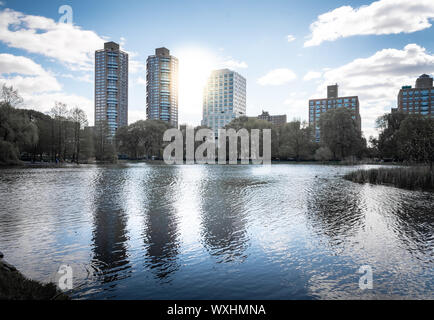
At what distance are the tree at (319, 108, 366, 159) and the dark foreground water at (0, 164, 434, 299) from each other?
76580 millimetres

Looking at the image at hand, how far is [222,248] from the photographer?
10008mm

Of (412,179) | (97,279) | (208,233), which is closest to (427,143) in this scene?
(412,179)

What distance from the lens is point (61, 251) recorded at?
9320 millimetres

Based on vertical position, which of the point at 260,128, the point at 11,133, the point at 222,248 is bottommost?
the point at 222,248

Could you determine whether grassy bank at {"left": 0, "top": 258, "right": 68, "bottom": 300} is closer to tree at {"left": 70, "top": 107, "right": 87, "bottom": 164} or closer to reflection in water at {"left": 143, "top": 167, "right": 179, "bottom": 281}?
reflection in water at {"left": 143, "top": 167, "right": 179, "bottom": 281}

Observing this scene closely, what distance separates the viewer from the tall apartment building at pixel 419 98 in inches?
6870

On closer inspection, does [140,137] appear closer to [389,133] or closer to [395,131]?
[389,133]

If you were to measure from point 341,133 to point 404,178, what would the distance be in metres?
63.0

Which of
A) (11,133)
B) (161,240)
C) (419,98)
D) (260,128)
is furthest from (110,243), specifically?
(419,98)

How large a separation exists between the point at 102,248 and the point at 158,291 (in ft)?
12.6

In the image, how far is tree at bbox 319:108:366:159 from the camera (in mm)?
89688

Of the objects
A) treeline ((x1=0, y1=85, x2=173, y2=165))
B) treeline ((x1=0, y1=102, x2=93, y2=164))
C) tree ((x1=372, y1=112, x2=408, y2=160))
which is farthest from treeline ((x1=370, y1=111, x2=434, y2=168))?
treeline ((x1=0, y1=102, x2=93, y2=164))

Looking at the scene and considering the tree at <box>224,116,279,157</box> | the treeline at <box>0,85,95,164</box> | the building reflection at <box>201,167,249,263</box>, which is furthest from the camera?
the tree at <box>224,116,279,157</box>

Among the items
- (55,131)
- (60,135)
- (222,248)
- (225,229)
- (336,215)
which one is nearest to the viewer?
(222,248)
